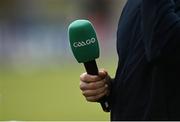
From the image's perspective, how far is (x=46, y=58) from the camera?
1132 cm

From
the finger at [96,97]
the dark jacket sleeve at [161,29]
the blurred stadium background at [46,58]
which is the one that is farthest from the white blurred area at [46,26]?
the dark jacket sleeve at [161,29]

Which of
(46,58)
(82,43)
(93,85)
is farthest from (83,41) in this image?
(46,58)

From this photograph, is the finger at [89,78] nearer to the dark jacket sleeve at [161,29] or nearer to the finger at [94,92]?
the finger at [94,92]

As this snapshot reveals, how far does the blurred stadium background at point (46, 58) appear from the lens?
8164 millimetres

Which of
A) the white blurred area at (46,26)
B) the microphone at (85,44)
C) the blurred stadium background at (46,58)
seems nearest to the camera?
the microphone at (85,44)

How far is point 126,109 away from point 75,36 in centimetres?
24

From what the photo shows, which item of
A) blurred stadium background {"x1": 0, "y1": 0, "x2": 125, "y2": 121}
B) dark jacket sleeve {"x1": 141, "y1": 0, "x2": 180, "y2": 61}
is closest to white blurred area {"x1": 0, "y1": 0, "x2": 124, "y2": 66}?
blurred stadium background {"x1": 0, "y1": 0, "x2": 125, "y2": 121}

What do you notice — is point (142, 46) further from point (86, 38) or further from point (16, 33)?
point (16, 33)

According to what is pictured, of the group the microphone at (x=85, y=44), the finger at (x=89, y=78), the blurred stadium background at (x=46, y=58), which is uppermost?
the microphone at (x=85, y=44)

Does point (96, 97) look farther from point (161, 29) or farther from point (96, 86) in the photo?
point (161, 29)

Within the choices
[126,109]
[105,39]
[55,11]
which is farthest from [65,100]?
[126,109]

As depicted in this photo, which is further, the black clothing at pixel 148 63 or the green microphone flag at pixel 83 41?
the green microphone flag at pixel 83 41

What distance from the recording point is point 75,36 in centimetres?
205

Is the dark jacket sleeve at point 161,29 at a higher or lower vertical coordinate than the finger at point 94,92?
higher
